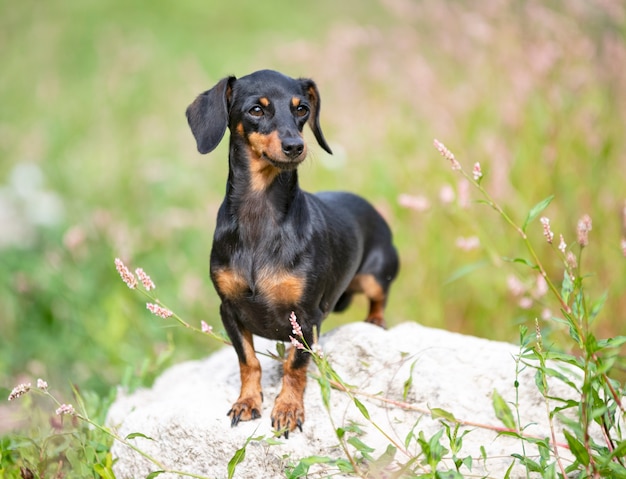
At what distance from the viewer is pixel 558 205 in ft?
15.3

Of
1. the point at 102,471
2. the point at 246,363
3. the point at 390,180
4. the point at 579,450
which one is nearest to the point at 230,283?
the point at 246,363

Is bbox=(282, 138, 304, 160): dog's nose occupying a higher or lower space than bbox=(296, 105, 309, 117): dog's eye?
lower

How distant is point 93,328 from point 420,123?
2687 mm

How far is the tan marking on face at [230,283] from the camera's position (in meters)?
2.96

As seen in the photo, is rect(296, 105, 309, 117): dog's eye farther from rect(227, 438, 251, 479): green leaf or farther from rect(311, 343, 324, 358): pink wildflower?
rect(227, 438, 251, 479): green leaf

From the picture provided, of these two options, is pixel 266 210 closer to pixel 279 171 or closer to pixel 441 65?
pixel 279 171

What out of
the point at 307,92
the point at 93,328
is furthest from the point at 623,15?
the point at 93,328

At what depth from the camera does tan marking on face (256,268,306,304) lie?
2928 mm

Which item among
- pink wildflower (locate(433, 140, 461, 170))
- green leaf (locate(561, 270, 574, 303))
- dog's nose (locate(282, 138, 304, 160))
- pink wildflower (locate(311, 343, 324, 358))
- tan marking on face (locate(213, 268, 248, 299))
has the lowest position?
pink wildflower (locate(311, 343, 324, 358))

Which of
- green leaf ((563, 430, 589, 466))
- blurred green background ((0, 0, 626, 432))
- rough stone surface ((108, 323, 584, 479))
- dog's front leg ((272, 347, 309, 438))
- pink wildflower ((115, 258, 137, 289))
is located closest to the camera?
green leaf ((563, 430, 589, 466))

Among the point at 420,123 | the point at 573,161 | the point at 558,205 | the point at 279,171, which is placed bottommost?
the point at 279,171

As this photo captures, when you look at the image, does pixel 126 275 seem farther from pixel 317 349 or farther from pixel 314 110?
pixel 314 110

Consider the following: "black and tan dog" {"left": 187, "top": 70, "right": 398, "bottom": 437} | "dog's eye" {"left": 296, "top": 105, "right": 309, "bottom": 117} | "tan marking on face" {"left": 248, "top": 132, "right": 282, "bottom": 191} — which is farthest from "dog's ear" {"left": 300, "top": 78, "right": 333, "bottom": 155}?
"tan marking on face" {"left": 248, "top": 132, "right": 282, "bottom": 191}

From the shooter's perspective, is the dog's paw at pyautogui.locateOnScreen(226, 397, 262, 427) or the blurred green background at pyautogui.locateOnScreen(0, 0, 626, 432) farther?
the blurred green background at pyautogui.locateOnScreen(0, 0, 626, 432)
